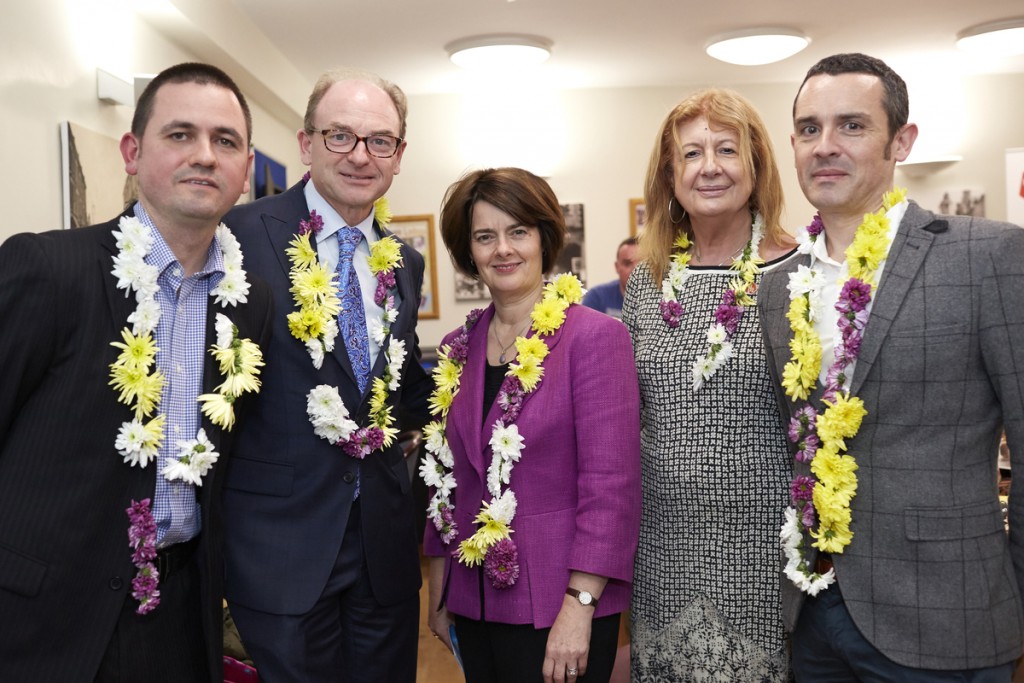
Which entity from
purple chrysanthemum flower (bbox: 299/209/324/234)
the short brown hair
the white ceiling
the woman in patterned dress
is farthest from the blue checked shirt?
the white ceiling

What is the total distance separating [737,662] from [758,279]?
37.3 inches

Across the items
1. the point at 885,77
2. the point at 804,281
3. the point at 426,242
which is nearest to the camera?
the point at 885,77

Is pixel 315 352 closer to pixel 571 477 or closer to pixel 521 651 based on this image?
pixel 571 477

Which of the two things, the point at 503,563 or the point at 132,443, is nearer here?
the point at 132,443

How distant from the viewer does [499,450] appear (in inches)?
84.4

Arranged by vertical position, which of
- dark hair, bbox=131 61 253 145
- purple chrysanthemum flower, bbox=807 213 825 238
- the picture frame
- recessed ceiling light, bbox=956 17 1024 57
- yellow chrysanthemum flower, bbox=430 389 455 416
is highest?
recessed ceiling light, bbox=956 17 1024 57

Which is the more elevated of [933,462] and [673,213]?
[673,213]

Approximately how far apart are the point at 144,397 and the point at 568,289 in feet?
3.35

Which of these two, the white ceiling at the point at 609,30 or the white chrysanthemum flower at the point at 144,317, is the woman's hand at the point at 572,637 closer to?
the white chrysanthemum flower at the point at 144,317

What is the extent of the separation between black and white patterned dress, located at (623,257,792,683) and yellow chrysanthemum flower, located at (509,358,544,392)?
347mm

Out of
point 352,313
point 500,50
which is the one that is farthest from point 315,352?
point 500,50

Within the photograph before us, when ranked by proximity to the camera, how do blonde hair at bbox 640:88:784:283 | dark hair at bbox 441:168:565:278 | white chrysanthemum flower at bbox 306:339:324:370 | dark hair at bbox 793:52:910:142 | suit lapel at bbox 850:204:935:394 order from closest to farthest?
suit lapel at bbox 850:204:935:394
dark hair at bbox 793:52:910:142
white chrysanthemum flower at bbox 306:339:324:370
dark hair at bbox 441:168:565:278
blonde hair at bbox 640:88:784:283

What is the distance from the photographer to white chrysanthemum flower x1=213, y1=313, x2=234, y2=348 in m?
1.95

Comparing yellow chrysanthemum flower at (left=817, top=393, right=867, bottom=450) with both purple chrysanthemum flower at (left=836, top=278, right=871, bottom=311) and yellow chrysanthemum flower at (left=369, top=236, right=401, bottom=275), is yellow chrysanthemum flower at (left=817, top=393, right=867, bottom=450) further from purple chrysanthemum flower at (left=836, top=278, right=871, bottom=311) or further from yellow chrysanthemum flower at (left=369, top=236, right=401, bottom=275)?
yellow chrysanthemum flower at (left=369, top=236, right=401, bottom=275)
